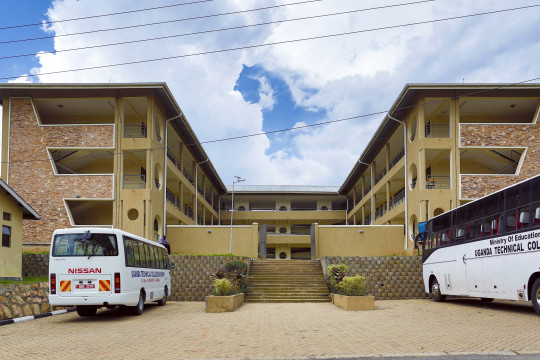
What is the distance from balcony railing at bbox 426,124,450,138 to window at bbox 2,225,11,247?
71.3ft

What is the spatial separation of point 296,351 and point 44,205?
23.0 meters

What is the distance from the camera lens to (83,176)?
2845 cm

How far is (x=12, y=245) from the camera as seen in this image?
20.9 metres

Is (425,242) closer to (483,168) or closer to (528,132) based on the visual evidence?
(528,132)

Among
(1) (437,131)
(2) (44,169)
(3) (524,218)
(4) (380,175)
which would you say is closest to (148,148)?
(2) (44,169)

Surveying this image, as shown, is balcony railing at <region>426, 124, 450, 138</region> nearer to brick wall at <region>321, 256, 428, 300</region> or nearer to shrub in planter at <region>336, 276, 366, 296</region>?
brick wall at <region>321, 256, 428, 300</region>

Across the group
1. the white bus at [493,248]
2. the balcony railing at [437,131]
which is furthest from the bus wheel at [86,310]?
the balcony railing at [437,131]

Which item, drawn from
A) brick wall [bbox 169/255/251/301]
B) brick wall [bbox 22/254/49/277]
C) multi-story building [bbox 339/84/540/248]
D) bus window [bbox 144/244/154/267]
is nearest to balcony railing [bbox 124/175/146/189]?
brick wall [bbox 22/254/49/277]

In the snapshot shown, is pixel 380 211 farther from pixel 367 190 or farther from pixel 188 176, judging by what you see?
pixel 188 176

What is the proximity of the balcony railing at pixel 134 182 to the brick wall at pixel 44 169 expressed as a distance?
2.88 metres

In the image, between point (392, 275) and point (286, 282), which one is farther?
point (286, 282)

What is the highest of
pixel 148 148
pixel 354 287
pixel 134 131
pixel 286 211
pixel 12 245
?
pixel 134 131

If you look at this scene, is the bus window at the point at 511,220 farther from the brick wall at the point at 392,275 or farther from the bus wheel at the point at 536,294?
the brick wall at the point at 392,275

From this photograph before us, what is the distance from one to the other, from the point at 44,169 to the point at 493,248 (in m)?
22.8
